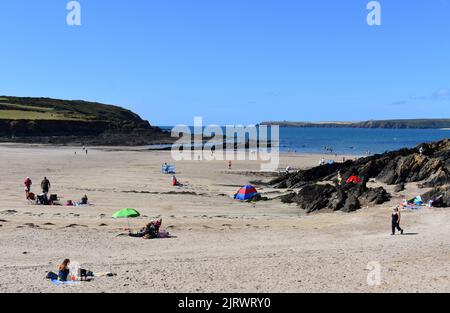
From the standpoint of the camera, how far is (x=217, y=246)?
1875 cm

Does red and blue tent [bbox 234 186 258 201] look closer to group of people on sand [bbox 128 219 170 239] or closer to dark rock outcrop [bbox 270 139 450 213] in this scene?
dark rock outcrop [bbox 270 139 450 213]

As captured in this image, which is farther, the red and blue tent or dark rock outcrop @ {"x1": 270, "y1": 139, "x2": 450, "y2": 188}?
dark rock outcrop @ {"x1": 270, "y1": 139, "x2": 450, "y2": 188}

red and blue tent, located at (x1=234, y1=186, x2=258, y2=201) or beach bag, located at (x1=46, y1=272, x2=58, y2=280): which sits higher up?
red and blue tent, located at (x1=234, y1=186, x2=258, y2=201)

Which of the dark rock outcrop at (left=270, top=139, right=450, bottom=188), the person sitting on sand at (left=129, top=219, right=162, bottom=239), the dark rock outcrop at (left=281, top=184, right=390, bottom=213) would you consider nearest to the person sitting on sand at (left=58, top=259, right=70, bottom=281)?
the person sitting on sand at (left=129, top=219, right=162, bottom=239)

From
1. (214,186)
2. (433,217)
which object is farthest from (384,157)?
(433,217)

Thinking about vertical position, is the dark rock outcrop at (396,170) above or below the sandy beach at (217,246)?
above

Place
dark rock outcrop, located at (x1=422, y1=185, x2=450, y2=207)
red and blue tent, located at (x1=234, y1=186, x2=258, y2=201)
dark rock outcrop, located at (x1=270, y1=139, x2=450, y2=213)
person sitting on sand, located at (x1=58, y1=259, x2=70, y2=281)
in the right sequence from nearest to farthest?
person sitting on sand, located at (x1=58, y1=259, x2=70, y2=281) → dark rock outcrop, located at (x1=422, y1=185, x2=450, y2=207) → dark rock outcrop, located at (x1=270, y1=139, x2=450, y2=213) → red and blue tent, located at (x1=234, y1=186, x2=258, y2=201)

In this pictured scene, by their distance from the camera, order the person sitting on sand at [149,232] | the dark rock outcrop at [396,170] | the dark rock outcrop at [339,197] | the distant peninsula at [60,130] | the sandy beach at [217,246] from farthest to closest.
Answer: the distant peninsula at [60,130]
the dark rock outcrop at [396,170]
the dark rock outcrop at [339,197]
the person sitting on sand at [149,232]
the sandy beach at [217,246]

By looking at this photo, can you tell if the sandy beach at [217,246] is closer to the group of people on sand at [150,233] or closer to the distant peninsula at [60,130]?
the group of people on sand at [150,233]

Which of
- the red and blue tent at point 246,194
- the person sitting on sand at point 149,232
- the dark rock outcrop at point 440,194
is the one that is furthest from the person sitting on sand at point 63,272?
the dark rock outcrop at point 440,194

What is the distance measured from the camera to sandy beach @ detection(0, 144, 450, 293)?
1362 cm

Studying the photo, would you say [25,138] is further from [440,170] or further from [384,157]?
[440,170]

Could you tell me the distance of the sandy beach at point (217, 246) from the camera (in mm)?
13617

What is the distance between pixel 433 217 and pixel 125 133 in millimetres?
95764
